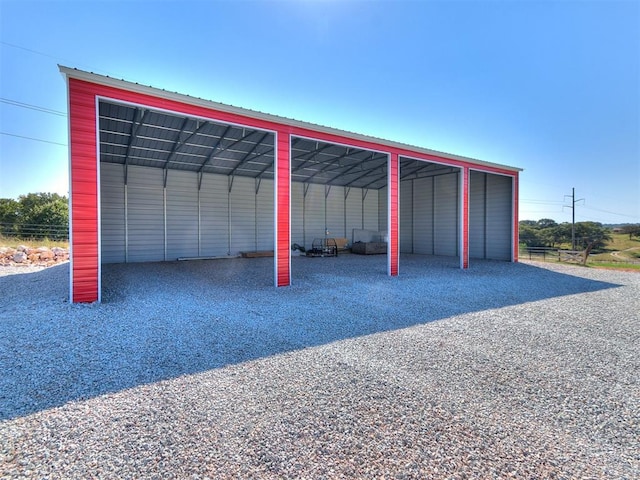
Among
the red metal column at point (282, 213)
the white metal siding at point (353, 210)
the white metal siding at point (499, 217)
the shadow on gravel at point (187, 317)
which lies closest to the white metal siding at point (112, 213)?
the shadow on gravel at point (187, 317)

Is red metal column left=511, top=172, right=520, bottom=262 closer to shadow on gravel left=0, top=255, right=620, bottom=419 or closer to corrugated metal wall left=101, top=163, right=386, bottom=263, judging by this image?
shadow on gravel left=0, top=255, right=620, bottom=419

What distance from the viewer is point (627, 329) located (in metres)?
5.27

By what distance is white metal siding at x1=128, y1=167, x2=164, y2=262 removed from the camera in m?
14.4

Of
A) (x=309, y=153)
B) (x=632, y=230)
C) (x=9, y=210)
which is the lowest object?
(x=632, y=230)

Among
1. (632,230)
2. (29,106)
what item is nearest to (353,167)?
(29,106)

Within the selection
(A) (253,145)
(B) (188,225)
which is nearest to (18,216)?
(B) (188,225)

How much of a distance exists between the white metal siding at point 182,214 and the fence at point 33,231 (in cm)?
961

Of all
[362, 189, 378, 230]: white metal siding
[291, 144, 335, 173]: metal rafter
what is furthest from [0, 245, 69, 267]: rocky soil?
[362, 189, 378, 230]: white metal siding

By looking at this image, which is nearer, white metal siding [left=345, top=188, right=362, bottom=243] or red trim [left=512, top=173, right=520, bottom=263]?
red trim [left=512, top=173, right=520, bottom=263]

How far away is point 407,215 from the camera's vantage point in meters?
21.4

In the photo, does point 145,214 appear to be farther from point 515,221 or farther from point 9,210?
point 9,210

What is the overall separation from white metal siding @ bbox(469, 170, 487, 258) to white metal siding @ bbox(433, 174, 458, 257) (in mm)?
880

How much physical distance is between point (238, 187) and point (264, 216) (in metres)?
2.20

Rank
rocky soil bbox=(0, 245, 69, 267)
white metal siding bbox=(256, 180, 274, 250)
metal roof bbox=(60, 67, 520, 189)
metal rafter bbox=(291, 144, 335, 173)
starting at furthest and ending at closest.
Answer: white metal siding bbox=(256, 180, 274, 250) → metal rafter bbox=(291, 144, 335, 173) → rocky soil bbox=(0, 245, 69, 267) → metal roof bbox=(60, 67, 520, 189)
